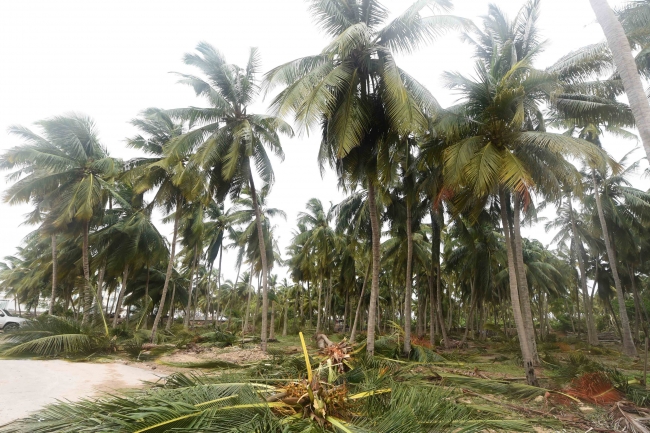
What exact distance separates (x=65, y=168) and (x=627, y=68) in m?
20.2

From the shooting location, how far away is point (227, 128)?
14.9 metres

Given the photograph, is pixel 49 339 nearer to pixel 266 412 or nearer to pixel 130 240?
pixel 130 240

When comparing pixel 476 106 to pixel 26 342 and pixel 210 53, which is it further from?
pixel 26 342

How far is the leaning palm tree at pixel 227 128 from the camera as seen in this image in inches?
548

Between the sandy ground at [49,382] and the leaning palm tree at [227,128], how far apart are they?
754cm

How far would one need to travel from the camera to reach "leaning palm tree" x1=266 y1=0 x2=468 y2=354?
8.95 metres

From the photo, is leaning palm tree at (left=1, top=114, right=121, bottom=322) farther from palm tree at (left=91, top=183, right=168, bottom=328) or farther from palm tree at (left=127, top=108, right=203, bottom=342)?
palm tree at (left=91, top=183, right=168, bottom=328)

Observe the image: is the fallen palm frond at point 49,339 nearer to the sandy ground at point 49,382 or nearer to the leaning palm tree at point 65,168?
the sandy ground at point 49,382

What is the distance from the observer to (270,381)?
194 inches

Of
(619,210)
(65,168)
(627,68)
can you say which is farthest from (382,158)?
(619,210)

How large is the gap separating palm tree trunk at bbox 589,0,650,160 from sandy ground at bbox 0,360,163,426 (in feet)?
30.5

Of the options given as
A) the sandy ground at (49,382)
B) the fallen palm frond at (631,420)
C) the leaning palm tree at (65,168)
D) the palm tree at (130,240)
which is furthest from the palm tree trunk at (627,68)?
the palm tree at (130,240)

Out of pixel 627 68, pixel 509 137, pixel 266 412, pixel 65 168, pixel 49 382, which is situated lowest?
pixel 49 382

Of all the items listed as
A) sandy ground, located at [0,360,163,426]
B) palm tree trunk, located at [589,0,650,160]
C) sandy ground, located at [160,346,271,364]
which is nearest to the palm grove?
palm tree trunk, located at [589,0,650,160]
